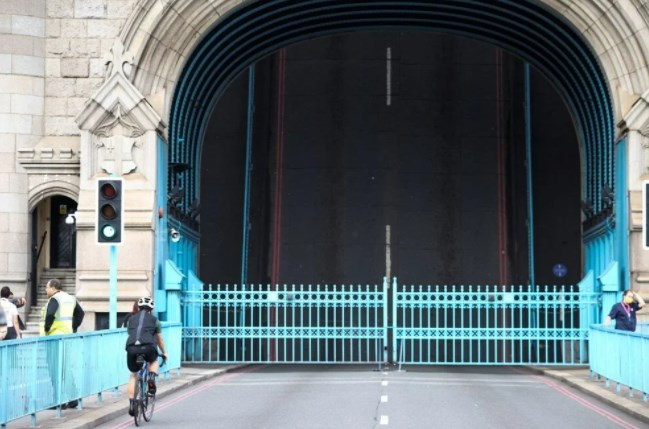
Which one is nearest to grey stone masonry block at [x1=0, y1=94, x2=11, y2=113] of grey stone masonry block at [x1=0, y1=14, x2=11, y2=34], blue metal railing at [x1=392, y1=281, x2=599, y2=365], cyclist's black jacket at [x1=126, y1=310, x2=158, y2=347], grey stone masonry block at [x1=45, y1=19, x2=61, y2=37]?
grey stone masonry block at [x1=0, y1=14, x2=11, y2=34]

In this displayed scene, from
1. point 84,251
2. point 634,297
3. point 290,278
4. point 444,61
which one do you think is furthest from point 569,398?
point 444,61

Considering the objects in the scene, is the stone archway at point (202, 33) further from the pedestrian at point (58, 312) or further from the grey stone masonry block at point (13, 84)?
the pedestrian at point (58, 312)

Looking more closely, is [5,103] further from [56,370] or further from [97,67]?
[56,370]

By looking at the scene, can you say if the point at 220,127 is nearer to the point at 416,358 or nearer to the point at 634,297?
the point at 416,358

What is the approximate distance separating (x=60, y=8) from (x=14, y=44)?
4.26 ft

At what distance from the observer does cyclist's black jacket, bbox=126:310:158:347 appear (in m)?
A: 20.1

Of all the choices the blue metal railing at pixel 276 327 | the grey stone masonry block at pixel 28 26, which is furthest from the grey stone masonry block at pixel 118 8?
the blue metal railing at pixel 276 327

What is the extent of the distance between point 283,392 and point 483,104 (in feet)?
94.5

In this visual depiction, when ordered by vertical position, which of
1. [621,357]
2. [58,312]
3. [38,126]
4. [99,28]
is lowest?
[621,357]

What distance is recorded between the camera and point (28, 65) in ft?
107

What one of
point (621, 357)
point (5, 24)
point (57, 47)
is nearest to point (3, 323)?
point (621, 357)

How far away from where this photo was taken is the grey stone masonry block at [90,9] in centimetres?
3272

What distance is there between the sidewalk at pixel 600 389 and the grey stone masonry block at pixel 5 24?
45.3 feet

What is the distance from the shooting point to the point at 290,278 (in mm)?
44344
